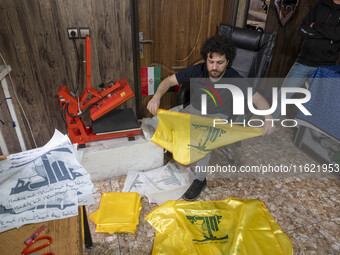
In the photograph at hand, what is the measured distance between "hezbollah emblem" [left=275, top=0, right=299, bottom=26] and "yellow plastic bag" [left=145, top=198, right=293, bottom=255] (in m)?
2.20

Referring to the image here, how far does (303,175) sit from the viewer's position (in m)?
2.17

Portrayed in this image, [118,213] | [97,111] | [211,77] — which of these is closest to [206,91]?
[211,77]

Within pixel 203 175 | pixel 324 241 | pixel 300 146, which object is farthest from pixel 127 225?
pixel 300 146

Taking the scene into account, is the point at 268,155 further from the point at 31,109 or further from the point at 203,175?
the point at 31,109

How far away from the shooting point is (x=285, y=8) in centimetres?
271

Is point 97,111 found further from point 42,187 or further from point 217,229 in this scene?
point 217,229

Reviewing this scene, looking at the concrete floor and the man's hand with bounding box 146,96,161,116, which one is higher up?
the man's hand with bounding box 146,96,161,116

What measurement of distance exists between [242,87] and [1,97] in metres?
1.96

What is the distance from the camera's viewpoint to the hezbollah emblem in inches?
105

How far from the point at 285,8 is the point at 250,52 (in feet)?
3.47

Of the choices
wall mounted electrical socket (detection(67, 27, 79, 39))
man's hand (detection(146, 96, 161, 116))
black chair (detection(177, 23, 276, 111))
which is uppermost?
wall mounted electrical socket (detection(67, 27, 79, 39))

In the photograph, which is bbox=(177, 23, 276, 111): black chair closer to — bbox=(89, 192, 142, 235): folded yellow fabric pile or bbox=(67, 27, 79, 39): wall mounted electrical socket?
bbox=(89, 192, 142, 235): folded yellow fabric pile

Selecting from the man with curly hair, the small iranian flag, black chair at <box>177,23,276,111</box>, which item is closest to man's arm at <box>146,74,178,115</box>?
the man with curly hair

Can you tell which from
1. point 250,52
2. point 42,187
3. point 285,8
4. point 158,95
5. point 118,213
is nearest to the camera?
point 42,187
